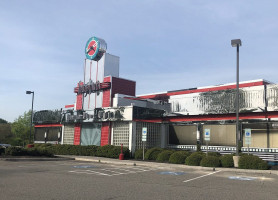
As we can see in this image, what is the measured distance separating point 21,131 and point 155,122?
135ft

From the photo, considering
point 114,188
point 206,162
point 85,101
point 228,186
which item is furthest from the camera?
point 85,101

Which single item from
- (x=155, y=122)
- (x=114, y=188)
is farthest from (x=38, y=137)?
(x=114, y=188)

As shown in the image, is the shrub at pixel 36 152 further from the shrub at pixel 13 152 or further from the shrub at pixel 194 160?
the shrub at pixel 194 160

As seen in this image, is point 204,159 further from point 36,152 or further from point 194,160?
point 36,152

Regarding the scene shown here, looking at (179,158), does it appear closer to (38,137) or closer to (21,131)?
(38,137)

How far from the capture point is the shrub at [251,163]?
18.0 metres

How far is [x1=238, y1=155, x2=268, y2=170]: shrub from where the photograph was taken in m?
18.0

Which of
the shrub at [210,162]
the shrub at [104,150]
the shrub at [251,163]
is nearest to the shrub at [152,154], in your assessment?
the shrub at [104,150]

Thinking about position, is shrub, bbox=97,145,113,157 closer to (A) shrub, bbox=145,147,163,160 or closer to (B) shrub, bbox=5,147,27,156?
(A) shrub, bbox=145,147,163,160

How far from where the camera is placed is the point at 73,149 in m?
31.3

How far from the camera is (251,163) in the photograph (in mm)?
18281

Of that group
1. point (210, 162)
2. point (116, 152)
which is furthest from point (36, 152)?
point (210, 162)

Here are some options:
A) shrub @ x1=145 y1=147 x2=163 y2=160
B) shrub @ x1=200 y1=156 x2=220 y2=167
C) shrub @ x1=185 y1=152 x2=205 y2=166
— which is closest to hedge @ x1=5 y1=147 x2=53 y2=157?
shrub @ x1=145 y1=147 x2=163 y2=160

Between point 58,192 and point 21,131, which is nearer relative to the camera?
point 58,192
